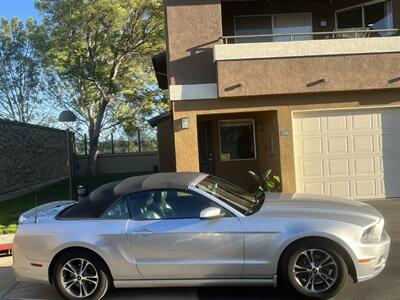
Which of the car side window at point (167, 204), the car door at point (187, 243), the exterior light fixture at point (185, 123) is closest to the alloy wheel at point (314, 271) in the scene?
the car door at point (187, 243)

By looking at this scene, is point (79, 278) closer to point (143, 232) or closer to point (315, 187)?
point (143, 232)

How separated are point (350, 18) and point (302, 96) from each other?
373cm

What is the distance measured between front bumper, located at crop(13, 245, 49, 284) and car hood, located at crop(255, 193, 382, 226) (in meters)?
2.57

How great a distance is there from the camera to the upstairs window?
14178 millimetres

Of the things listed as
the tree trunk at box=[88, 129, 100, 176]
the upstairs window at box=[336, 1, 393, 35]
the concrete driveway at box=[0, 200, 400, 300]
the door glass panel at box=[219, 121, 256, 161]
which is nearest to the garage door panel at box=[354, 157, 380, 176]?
the door glass panel at box=[219, 121, 256, 161]

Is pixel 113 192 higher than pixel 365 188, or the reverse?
pixel 113 192

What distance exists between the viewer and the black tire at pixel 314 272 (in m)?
5.69

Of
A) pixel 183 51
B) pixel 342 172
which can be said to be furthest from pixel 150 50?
pixel 342 172

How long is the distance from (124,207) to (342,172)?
7753mm

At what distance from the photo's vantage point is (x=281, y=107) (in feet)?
41.2

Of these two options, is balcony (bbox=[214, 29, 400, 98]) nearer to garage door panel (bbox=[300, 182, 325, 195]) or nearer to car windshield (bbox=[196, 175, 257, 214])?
garage door panel (bbox=[300, 182, 325, 195])

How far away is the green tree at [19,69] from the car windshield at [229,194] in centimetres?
3189

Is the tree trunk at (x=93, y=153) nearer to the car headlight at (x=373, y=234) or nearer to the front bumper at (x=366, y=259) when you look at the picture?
the car headlight at (x=373, y=234)

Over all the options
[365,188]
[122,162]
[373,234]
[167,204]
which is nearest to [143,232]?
[167,204]
